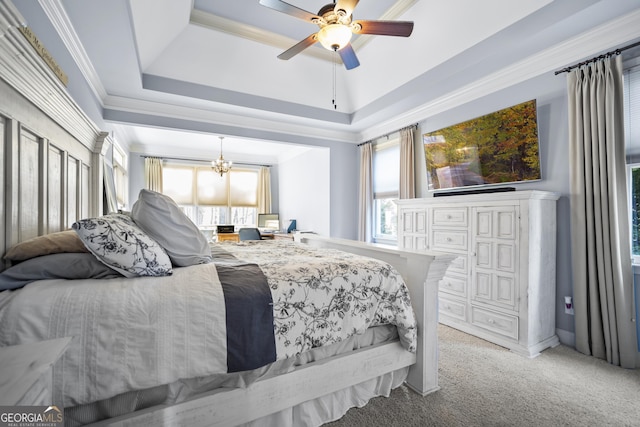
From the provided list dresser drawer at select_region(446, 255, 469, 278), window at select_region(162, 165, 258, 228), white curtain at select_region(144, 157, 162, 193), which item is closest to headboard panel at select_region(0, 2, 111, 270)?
dresser drawer at select_region(446, 255, 469, 278)

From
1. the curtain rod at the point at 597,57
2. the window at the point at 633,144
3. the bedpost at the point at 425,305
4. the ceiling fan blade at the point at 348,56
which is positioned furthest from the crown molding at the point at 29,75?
the window at the point at 633,144

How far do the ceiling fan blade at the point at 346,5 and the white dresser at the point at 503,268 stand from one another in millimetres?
1955

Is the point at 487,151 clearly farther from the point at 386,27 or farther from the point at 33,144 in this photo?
the point at 33,144

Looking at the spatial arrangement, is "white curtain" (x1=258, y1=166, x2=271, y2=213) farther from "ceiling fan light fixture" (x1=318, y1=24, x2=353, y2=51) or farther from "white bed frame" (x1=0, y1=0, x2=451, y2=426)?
"ceiling fan light fixture" (x1=318, y1=24, x2=353, y2=51)

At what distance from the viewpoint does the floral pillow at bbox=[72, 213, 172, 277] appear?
1.24 meters

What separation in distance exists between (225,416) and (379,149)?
4.25 metres

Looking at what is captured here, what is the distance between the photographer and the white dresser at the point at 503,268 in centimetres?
239

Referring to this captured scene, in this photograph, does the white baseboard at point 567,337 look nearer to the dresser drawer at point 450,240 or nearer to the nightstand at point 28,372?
the dresser drawer at point 450,240

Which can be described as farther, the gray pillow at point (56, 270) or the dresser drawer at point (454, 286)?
the dresser drawer at point (454, 286)

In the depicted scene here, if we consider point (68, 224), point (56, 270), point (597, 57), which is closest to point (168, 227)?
point (56, 270)

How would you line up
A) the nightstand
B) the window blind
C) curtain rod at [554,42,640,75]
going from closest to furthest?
1. the nightstand
2. curtain rod at [554,42,640,75]
3. the window blind

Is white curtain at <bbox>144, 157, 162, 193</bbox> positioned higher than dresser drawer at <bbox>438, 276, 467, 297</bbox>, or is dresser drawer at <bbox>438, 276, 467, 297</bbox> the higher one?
white curtain at <bbox>144, 157, 162, 193</bbox>

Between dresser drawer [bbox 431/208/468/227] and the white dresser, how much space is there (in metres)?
0.01

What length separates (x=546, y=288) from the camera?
2.52 metres
